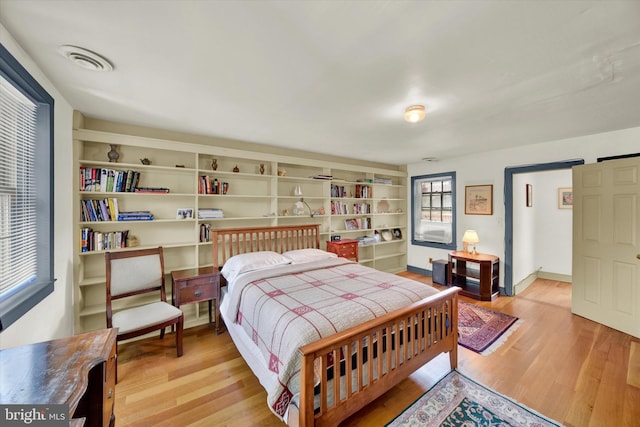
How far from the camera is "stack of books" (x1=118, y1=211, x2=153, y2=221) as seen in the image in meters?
2.75

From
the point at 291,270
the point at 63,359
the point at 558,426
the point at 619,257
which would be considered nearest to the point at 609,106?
the point at 619,257

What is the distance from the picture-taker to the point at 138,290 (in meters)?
2.65

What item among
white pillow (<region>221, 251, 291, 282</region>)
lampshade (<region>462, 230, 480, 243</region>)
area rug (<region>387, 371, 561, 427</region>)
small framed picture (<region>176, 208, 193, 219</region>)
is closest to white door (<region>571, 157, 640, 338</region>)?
lampshade (<region>462, 230, 480, 243</region>)

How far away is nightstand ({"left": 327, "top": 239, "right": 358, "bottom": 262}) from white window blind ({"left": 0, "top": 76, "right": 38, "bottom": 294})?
11.0ft

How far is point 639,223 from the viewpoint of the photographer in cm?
280

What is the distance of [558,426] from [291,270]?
243 centimetres

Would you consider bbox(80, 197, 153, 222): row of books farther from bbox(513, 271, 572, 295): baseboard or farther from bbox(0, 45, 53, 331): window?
bbox(513, 271, 572, 295): baseboard

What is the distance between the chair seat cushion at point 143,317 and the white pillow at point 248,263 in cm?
64

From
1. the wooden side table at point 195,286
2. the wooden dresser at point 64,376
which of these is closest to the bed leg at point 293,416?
the wooden dresser at point 64,376

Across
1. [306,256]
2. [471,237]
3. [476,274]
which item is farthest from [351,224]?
[476,274]

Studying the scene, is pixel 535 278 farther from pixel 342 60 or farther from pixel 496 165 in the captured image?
pixel 342 60

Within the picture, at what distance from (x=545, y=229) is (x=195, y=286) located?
6.38 m

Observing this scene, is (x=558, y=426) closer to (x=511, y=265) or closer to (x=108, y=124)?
(x=511, y=265)

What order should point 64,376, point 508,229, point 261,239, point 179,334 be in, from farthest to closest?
point 508,229 → point 261,239 → point 179,334 → point 64,376
